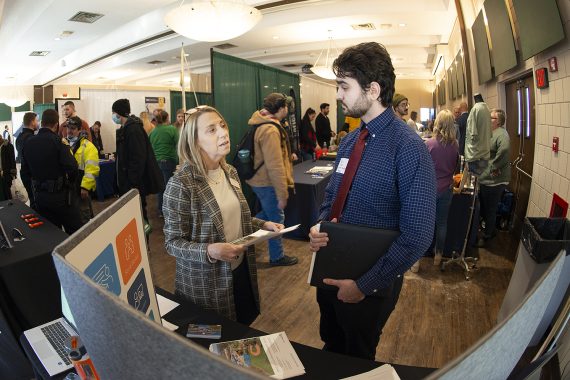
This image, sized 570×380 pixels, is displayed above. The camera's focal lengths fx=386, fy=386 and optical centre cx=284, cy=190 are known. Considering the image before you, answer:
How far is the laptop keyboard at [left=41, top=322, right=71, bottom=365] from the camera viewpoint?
1117mm

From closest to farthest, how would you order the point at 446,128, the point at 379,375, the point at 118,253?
the point at 118,253 < the point at 379,375 < the point at 446,128

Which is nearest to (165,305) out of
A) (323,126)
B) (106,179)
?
(106,179)

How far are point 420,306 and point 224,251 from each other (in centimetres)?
206

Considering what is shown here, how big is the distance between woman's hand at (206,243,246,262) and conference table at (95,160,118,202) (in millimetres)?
6043

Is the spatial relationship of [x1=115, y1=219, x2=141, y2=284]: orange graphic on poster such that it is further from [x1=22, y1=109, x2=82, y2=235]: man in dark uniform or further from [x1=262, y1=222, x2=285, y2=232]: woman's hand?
[x1=22, y1=109, x2=82, y2=235]: man in dark uniform

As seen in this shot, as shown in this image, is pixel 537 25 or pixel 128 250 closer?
pixel 128 250

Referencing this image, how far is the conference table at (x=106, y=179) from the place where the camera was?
269 inches

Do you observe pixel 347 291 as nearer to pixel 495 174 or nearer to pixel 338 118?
pixel 495 174

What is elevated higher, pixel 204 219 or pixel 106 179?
pixel 106 179

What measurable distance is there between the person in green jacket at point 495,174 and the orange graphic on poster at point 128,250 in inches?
158

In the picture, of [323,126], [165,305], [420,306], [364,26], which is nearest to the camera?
[165,305]

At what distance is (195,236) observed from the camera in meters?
1.59

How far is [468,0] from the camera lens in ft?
17.4

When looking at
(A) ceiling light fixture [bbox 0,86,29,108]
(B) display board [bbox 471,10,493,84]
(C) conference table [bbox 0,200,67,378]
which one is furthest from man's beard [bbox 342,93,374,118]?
(A) ceiling light fixture [bbox 0,86,29,108]
